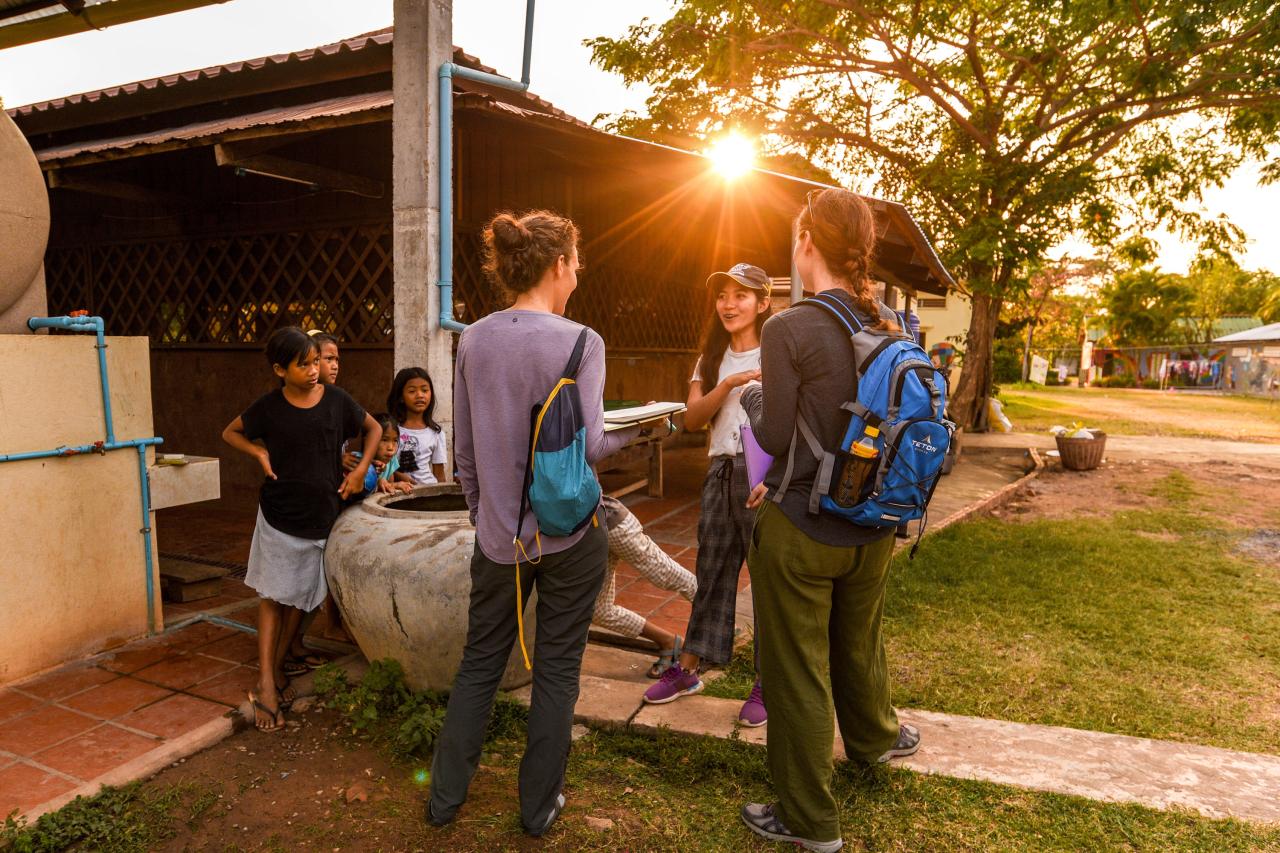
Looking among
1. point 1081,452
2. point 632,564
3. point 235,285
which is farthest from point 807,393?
point 1081,452

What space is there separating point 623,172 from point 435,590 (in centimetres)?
446

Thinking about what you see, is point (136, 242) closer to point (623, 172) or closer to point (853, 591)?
point (623, 172)

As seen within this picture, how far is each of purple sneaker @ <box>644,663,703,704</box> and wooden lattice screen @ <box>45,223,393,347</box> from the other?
424 centimetres

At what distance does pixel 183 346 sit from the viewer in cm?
772

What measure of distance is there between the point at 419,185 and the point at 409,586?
2.53 meters

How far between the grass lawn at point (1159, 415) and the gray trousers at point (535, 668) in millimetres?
17454

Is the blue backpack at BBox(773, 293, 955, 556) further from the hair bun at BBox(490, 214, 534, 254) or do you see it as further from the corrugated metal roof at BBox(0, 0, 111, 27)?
the corrugated metal roof at BBox(0, 0, 111, 27)

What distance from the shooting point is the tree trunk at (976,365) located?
15.1m

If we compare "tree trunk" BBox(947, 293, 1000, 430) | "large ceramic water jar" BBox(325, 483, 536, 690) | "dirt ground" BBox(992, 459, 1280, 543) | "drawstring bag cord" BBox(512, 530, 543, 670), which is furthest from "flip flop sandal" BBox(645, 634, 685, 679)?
"tree trunk" BBox(947, 293, 1000, 430)

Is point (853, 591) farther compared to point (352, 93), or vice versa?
point (352, 93)

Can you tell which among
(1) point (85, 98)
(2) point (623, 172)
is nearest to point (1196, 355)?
(2) point (623, 172)

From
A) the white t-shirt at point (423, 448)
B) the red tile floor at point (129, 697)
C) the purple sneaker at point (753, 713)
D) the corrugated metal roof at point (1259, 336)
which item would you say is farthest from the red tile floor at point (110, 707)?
the corrugated metal roof at point (1259, 336)

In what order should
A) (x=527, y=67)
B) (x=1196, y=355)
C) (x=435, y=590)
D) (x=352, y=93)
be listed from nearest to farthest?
(x=435, y=590), (x=527, y=67), (x=352, y=93), (x=1196, y=355)

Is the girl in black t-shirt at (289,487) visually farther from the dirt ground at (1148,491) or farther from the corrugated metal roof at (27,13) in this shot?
the dirt ground at (1148,491)
